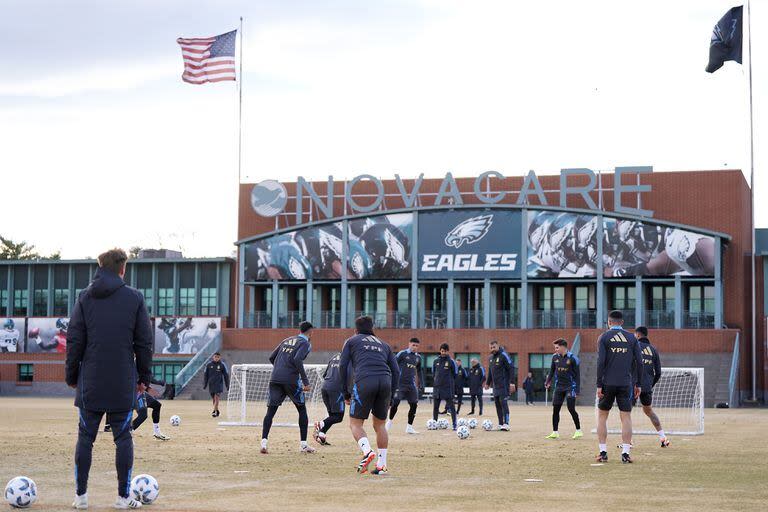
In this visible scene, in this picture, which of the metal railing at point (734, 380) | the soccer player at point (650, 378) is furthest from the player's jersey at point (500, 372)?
the metal railing at point (734, 380)

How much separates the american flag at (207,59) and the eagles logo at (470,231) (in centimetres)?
1387

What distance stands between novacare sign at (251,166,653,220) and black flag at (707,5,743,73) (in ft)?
23.1

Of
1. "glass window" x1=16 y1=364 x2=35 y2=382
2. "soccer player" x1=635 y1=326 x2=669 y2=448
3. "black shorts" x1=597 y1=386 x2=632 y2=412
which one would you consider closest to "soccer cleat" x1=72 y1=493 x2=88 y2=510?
"black shorts" x1=597 y1=386 x2=632 y2=412

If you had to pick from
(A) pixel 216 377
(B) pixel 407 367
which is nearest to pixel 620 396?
(B) pixel 407 367

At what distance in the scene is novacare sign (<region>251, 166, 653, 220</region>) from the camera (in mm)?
58938

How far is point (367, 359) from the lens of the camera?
14.6m

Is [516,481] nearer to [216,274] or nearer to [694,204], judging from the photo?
[694,204]

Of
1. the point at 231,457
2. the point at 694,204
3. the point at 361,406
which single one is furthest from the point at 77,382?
the point at 694,204

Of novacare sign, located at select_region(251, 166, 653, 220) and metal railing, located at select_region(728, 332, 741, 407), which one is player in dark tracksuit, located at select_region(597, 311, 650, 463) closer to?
metal railing, located at select_region(728, 332, 741, 407)

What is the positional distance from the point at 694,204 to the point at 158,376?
3000cm

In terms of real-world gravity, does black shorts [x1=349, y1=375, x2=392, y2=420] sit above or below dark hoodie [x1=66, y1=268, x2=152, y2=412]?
below

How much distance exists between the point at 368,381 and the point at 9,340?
5708 centimetres

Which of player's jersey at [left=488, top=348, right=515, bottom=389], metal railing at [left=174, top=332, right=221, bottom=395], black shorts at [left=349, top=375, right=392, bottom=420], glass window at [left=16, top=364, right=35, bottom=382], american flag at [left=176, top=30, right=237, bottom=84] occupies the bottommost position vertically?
glass window at [left=16, top=364, right=35, bottom=382]

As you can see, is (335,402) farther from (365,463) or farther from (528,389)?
(528,389)
